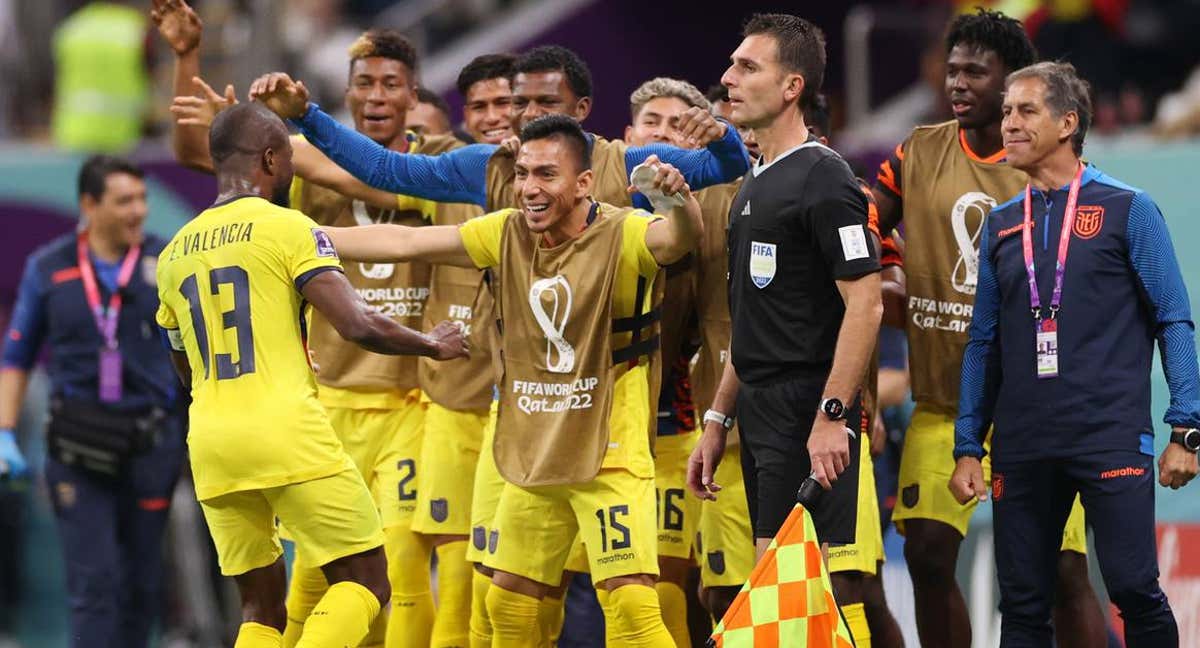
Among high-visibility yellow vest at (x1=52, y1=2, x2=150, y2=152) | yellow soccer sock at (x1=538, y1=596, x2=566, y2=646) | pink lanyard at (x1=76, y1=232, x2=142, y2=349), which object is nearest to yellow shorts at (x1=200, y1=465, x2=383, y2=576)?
yellow soccer sock at (x1=538, y1=596, x2=566, y2=646)

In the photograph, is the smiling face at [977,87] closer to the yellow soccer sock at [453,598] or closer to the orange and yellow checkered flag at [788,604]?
the orange and yellow checkered flag at [788,604]

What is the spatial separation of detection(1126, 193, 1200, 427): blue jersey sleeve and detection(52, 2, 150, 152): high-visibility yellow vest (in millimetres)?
9881

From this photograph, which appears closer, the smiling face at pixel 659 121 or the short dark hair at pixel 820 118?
the short dark hair at pixel 820 118

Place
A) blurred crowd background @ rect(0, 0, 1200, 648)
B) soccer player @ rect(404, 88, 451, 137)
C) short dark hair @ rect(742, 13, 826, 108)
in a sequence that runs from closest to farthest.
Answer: short dark hair @ rect(742, 13, 826, 108) < soccer player @ rect(404, 88, 451, 137) < blurred crowd background @ rect(0, 0, 1200, 648)

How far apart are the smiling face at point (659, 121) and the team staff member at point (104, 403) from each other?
327cm

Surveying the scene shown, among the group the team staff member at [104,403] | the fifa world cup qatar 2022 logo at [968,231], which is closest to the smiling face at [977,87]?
the fifa world cup qatar 2022 logo at [968,231]

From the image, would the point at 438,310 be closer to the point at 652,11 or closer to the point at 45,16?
the point at 652,11

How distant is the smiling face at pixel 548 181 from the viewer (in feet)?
24.7

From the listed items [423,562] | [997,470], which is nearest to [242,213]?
[423,562]

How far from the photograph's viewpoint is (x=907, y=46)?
563 inches

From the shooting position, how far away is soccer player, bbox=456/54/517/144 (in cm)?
931

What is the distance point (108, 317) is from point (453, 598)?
3.07 m

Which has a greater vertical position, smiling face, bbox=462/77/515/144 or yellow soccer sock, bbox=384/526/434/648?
smiling face, bbox=462/77/515/144

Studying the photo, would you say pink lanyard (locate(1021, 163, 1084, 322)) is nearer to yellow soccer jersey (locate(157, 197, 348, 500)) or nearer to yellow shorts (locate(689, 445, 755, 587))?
yellow shorts (locate(689, 445, 755, 587))
